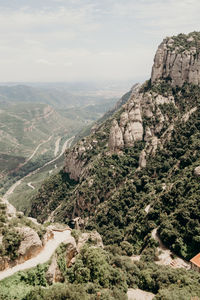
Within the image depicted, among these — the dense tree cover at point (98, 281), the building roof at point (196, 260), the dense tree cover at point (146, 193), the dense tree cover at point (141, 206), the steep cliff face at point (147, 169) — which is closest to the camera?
the dense tree cover at point (98, 281)

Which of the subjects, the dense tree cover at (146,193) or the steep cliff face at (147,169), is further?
the steep cliff face at (147,169)

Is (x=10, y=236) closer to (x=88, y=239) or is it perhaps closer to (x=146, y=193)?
(x=88, y=239)

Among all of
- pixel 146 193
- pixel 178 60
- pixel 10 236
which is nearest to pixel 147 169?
pixel 146 193

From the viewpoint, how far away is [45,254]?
113 ft

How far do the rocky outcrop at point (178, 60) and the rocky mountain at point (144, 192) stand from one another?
0.40m

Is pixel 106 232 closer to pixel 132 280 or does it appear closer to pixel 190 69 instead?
pixel 132 280

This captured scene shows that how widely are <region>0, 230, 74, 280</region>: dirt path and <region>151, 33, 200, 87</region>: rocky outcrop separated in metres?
83.2

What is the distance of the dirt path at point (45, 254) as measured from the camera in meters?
30.0

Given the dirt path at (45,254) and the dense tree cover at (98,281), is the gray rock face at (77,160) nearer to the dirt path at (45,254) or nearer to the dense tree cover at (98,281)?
the dirt path at (45,254)

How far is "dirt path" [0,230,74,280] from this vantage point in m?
30.0

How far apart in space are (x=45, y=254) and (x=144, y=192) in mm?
45768

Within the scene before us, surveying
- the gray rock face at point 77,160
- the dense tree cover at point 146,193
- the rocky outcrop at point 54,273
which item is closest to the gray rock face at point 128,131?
the dense tree cover at point 146,193

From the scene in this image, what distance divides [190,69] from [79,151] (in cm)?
6091

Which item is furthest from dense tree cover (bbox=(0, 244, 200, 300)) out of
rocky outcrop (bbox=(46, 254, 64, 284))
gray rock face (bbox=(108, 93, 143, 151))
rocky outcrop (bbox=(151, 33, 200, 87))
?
rocky outcrop (bbox=(151, 33, 200, 87))
